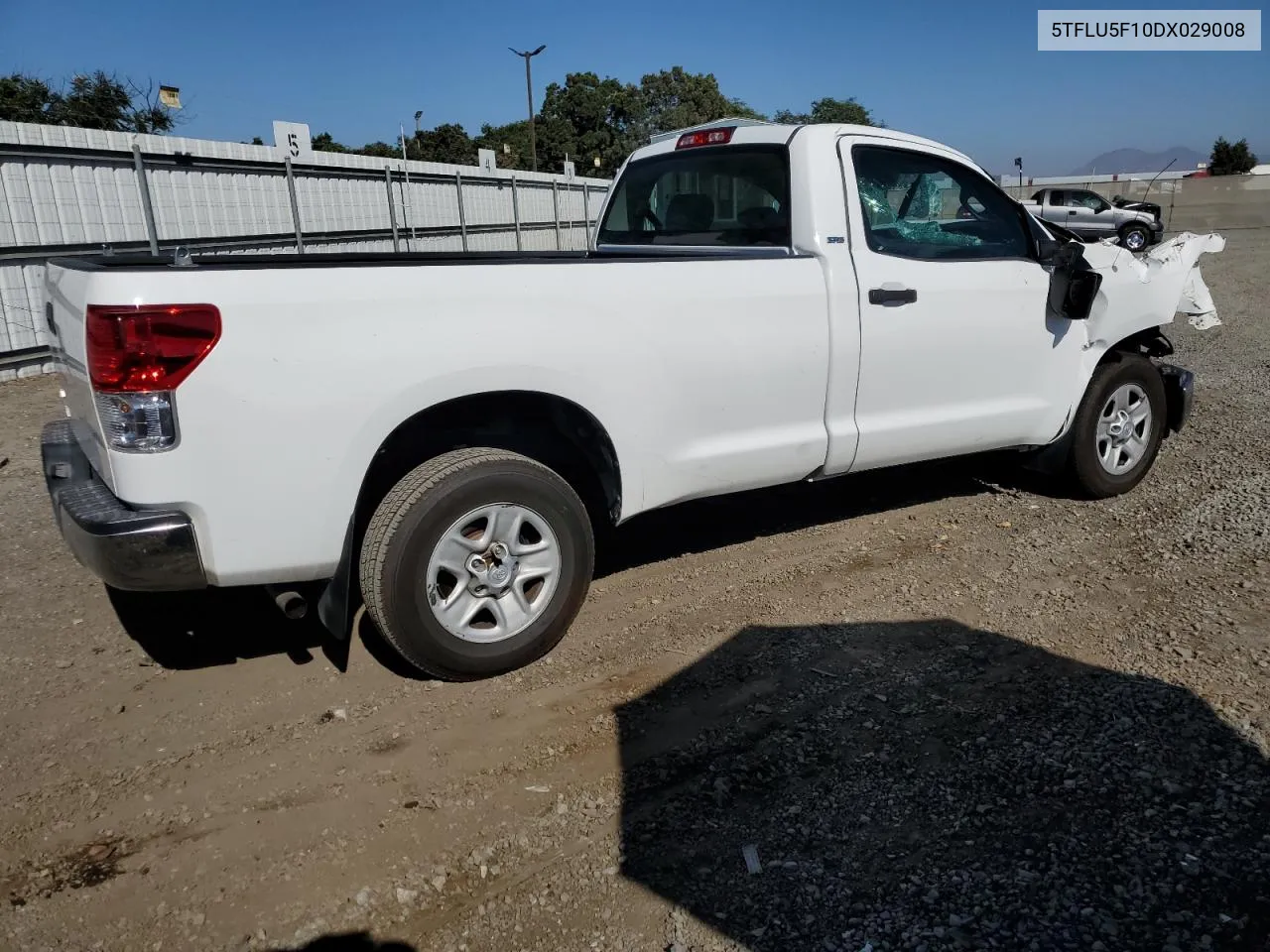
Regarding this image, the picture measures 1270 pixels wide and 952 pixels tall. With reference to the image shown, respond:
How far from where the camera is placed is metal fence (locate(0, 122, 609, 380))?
9023 mm

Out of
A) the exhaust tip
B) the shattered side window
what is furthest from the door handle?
the exhaust tip

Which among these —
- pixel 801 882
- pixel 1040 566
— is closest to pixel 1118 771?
pixel 801 882

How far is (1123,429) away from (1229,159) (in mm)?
64029

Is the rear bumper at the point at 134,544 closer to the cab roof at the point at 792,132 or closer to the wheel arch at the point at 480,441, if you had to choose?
the wheel arch at the point at 480,441

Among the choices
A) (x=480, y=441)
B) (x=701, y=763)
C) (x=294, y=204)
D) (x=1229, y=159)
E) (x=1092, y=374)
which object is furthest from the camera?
(x=1229, y=159)

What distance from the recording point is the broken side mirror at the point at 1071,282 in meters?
4.49

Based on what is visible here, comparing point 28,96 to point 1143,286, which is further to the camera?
point 28,96

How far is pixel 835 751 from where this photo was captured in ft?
9.61

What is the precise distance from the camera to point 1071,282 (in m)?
4.52

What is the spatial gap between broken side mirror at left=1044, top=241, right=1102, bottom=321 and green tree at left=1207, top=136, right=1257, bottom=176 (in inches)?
2496

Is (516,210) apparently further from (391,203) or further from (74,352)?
(74,352)

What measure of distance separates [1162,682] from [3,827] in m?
3.75

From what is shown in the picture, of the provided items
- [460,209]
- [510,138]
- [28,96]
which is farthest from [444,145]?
[460,209]

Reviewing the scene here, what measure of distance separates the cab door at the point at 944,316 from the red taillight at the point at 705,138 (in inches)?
26.9
